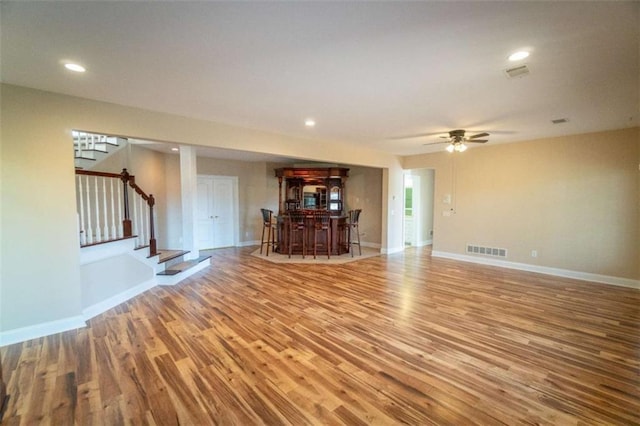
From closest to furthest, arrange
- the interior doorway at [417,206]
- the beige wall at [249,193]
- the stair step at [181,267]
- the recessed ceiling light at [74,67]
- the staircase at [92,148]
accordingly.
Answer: the recessed ceiling light at [74,67] < the stair step at [181,267] < the staircase at [92,148] < the beige wall at [249,193] < the interior doorway at [417,206]

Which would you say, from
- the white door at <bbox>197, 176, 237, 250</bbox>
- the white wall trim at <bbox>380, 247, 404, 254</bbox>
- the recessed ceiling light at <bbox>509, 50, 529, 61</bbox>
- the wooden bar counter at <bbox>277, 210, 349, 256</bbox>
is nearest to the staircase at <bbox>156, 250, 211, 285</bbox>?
the wooden bar counter at <bbox>277, 210, 349, 256</bbox>

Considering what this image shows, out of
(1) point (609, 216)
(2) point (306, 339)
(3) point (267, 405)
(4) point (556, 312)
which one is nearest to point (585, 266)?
(1) point (609, 216)

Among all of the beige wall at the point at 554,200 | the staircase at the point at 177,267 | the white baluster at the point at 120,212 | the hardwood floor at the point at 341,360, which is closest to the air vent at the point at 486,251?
the beige wall at the point at 554,200

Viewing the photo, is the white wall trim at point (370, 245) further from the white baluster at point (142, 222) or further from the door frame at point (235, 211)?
the white baluster at point (142, 222)

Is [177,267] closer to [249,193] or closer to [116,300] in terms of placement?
[116,300]

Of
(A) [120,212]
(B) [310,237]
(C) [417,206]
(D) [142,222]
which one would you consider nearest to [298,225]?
(B) [310,237]

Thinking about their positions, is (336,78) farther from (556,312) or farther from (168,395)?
(556,312)

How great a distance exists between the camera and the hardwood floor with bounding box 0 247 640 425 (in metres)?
1.88

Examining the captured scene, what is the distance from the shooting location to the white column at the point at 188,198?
234 inches

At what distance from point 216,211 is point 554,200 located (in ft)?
26.7

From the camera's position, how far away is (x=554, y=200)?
5188mm

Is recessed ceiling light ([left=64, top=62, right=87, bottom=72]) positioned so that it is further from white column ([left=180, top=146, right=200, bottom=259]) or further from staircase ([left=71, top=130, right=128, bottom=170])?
white column ([left=180, top=146, right=200, bottom=259])

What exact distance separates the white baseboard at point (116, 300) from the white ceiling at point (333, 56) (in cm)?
260

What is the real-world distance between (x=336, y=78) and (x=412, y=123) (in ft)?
6.44
